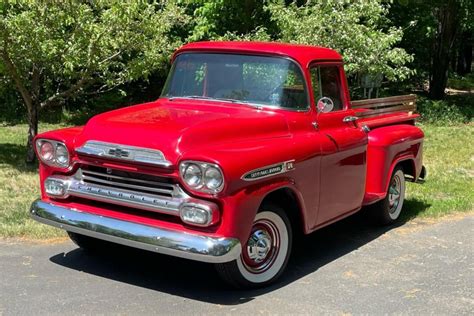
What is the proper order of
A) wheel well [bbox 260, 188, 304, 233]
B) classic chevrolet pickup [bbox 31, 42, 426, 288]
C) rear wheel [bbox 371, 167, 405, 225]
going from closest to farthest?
classic chevrolet pickup [bbox 31, 42, 426, 288]
wheel well [bbox 260, 188, 304, 233]
rear wheel [bbox 371, 167, 405, 225]

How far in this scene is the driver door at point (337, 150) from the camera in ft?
16.8

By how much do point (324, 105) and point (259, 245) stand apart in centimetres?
145

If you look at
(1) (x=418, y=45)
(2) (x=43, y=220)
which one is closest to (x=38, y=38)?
(2) (x=43, y=220)

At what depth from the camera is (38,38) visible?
7.92 m

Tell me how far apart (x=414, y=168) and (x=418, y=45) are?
44.1ft

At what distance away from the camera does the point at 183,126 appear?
4.43m

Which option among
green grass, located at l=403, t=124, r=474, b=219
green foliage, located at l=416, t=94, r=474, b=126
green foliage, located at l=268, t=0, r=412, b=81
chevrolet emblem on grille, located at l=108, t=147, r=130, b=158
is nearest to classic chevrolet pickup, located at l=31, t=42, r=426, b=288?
chevrolet emblem on grille, located at l=108, t=147, r=130, b=158

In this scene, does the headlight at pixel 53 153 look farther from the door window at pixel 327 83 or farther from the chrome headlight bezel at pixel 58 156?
the door window at pixel 327 83

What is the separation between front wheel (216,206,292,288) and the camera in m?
4.43

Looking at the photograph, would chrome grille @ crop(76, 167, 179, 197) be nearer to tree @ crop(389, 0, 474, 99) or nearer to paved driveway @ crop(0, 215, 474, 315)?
paved driveway @ crop(0, 215, 474, 315)

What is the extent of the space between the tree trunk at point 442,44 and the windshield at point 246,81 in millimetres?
13985

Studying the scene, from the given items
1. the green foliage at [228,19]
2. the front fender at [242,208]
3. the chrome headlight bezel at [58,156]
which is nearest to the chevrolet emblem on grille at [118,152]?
the chrome headlight bezel at [58,156]

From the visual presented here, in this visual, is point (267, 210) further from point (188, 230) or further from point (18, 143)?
point (18, 143)

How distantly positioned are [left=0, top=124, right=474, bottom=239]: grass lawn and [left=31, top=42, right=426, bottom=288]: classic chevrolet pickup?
122 cm
